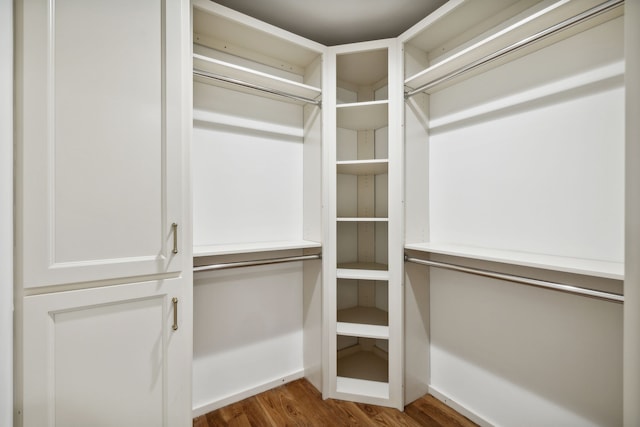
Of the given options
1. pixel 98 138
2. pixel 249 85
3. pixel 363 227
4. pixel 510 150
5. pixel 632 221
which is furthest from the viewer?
pixel 363 227

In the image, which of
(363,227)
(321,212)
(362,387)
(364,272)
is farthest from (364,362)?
(321,212)

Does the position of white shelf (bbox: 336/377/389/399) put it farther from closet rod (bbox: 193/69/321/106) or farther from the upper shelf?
the upper shelf

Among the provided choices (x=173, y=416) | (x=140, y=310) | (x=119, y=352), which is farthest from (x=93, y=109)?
(x=173, y=416)

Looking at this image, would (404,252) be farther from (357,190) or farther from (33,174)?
(33,174)

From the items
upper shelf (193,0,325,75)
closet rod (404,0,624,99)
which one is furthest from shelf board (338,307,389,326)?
upper shelf (193,0,325,75)

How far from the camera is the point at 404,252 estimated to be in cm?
178

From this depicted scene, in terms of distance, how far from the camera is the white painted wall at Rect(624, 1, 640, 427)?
0.89m

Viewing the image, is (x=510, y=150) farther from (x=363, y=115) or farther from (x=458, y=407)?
(x=458, y=407)

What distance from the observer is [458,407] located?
5.68ft

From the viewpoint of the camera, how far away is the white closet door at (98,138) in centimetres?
97

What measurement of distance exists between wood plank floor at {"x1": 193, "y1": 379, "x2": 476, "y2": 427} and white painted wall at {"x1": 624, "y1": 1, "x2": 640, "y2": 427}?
1.01 m

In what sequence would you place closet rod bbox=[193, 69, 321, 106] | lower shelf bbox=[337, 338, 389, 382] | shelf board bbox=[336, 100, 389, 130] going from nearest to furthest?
closet rod bbox=[193, 69, 321, 106] → shelf board bbox=[336, 100, 389, 130] → lower shelf bbox=[337, 338, 389, 382]

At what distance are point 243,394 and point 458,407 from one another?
140 centimetres

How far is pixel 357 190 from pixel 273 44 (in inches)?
49.5
